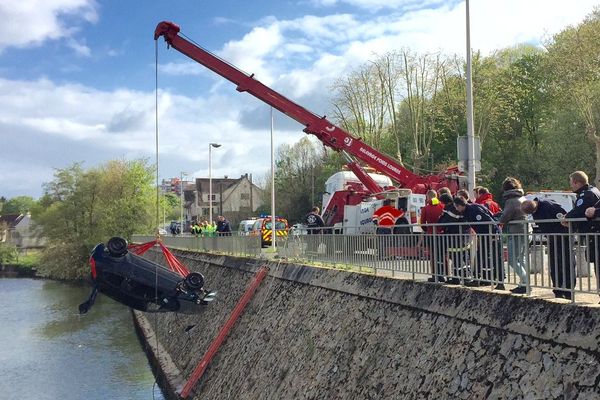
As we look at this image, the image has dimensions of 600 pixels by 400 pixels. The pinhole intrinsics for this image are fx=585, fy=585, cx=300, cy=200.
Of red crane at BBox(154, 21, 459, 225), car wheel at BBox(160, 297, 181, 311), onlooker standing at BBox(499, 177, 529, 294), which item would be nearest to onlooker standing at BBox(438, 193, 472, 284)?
onlooker standing at BBox(499, 177, 529, 294)

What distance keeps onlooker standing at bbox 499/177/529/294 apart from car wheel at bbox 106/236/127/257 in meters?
9.11

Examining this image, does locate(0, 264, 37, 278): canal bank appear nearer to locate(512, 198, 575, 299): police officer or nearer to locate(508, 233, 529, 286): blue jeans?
locate(508, 233, 529, 286): blue jeans

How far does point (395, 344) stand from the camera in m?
7.62

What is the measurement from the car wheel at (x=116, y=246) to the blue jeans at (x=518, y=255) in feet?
31.1

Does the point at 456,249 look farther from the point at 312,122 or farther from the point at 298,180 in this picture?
the point at 298,180

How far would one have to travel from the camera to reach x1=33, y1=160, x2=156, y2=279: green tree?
57866 millimetres

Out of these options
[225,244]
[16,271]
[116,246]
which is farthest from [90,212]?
[116,246]

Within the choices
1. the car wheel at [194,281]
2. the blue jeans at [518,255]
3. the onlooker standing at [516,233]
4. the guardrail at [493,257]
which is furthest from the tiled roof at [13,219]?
the blue jeans at [518,255]

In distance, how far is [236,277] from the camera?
1758 centimetres

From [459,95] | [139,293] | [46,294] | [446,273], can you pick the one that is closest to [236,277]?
[139,293]

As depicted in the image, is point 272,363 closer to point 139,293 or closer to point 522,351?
point 139,293

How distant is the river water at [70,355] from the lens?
19.3 m

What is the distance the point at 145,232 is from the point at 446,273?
2061 inches

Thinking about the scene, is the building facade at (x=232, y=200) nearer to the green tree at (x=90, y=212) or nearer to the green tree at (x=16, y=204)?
the green tree at (x=90, y=212)
